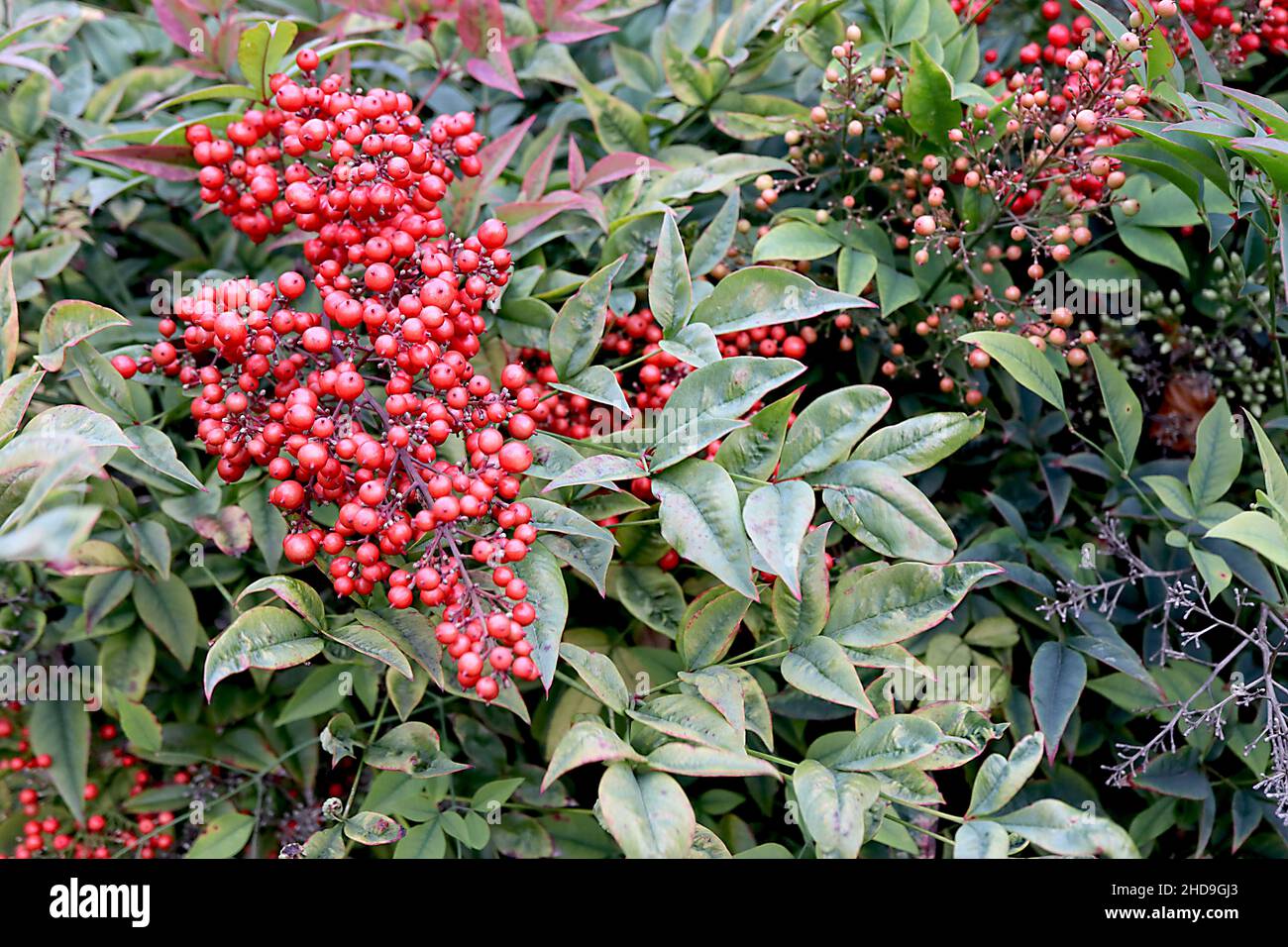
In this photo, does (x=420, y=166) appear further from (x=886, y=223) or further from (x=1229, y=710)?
(x=1229, y=710)

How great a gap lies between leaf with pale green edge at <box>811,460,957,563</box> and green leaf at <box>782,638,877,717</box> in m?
0.10

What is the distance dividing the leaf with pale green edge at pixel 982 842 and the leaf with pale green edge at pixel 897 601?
168mm

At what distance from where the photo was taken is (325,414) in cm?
87

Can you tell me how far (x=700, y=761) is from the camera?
81 centimetres

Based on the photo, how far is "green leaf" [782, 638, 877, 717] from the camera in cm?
83

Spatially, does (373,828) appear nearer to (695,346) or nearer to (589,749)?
(589,749)

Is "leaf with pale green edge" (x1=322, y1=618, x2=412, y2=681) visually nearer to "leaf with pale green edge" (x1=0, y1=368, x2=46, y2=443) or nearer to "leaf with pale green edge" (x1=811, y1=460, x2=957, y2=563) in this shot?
"leaf with pale green edge" (x1=0, y1=368, x2=46, y2=443)

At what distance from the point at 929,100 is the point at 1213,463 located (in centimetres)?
48

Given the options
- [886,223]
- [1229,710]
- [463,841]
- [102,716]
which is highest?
[886,223]

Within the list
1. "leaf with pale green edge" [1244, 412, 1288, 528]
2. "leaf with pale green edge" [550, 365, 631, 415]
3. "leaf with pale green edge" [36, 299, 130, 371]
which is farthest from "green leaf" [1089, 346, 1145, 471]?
"leaf with pale green edge" [36, 299, 130, 371]
